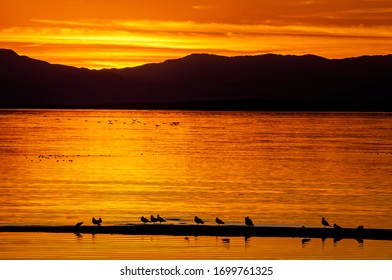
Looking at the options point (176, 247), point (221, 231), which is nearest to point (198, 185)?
point (221, 231)

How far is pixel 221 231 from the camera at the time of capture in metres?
24.5

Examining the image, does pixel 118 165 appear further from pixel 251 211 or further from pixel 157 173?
pixel 251 211

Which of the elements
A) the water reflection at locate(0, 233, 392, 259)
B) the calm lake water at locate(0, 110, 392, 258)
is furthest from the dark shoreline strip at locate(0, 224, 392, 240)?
the calm lake water at locate(0, 110, 392, 258)

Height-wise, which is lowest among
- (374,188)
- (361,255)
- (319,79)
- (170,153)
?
(361,255)

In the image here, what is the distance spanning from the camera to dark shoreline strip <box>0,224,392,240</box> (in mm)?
24109

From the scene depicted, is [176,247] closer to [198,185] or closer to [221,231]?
[221,231]

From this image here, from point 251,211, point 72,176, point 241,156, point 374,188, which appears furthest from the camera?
point 241,156

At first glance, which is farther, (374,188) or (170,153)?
(170,153)

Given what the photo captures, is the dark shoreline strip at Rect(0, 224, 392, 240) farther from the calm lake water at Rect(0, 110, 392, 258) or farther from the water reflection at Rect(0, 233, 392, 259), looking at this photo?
the calm lake water at Rect(0, 110, 392, 258)

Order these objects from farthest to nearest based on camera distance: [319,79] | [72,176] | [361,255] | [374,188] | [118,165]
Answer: [319,79] → [118,165] → [72,176] → [374,188] → [361,255]

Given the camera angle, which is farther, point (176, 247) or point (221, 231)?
point (221, 231)

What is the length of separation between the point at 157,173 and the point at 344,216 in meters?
19.6

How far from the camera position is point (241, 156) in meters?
66.3
